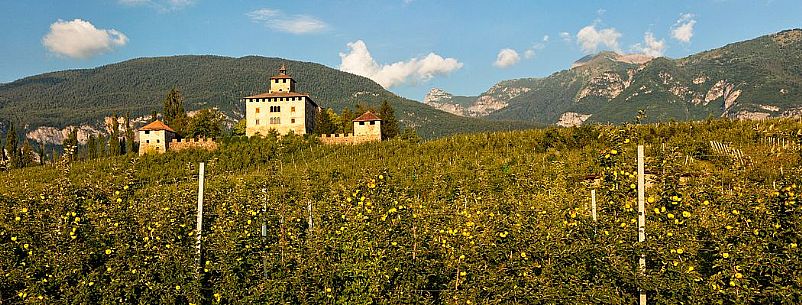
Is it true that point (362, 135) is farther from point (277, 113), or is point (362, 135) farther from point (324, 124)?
point (277, 113)

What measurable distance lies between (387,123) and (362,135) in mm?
6791

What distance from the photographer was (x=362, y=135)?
48.8 meters

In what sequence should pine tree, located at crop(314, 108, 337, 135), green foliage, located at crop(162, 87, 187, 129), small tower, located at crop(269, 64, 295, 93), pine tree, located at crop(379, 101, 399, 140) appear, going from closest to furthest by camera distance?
pine tree, located at crop(379, 101, 399, 140) → pine tree, located at crop(314, 108, 337, 135) → small tower, located at crop(269, 64, 295, 93) → green foliage, located at crop(162, 87, 187, 129)

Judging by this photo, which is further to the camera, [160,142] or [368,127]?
[160,142]

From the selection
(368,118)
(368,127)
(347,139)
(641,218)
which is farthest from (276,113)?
(641,218)

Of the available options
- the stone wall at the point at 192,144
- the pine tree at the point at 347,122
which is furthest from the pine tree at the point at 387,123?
the stone wall at the point at 192,144

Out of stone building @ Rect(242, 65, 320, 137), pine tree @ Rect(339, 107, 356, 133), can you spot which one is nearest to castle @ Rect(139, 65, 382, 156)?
stone building @ Rect(242, 65, 320, 137)

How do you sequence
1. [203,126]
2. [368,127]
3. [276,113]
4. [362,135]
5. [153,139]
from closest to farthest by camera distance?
[362,135] → [368,127] → [153,139] → [276,113] → [203,126]

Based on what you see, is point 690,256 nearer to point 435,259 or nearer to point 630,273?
point 630,273

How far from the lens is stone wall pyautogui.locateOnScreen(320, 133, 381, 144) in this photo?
158 ft

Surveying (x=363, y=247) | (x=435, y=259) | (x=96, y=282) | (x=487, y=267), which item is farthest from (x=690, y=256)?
(x=96, y=282)

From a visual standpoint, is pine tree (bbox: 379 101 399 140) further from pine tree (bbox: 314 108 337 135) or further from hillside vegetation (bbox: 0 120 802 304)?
hillside vegetation (bbox: 0 120 802 304)

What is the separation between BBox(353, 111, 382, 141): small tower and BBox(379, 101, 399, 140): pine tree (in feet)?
9.78

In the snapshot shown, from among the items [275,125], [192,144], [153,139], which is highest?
[275,125]
